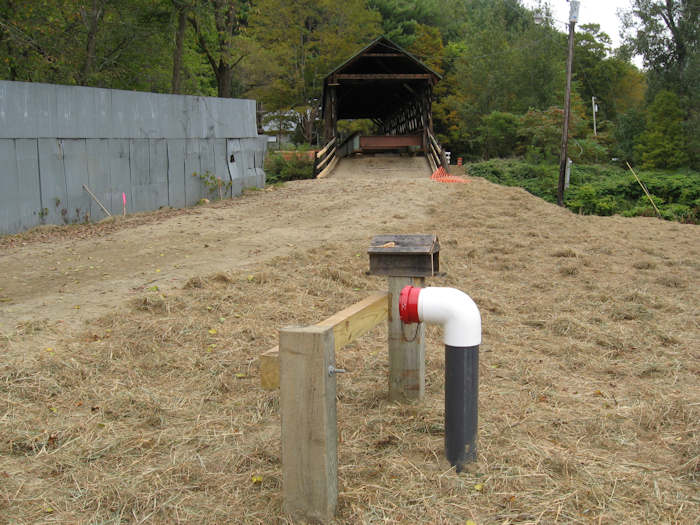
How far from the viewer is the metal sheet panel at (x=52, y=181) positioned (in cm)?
1023

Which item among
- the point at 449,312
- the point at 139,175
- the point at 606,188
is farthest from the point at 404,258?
the point at 606,188

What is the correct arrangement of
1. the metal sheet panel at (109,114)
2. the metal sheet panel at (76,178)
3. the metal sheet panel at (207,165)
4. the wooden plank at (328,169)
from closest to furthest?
1. the metal sheet panel at (109,114)
2. the metal sheet panel at (76,178)
3. the metal sheet panel at (207,165)
4. the wooden plank at (328,169)

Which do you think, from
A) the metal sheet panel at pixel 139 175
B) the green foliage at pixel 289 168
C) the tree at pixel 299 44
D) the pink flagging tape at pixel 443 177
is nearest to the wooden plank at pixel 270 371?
the metal sheet panel at pixel 139 175

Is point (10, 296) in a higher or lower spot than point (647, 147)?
lower

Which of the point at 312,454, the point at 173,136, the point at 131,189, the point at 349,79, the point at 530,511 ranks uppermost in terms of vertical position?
the point at 349,79

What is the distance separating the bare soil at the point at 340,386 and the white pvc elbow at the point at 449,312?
681 mm

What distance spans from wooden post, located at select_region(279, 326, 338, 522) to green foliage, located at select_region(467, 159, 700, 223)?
21152mm

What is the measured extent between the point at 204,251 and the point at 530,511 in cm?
635

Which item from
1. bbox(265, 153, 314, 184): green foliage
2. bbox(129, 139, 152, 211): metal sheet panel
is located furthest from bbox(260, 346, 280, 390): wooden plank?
bbox(265, 153, 314, 184): green foliage

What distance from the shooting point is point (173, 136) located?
13.3m

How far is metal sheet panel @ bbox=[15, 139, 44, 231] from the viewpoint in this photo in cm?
982

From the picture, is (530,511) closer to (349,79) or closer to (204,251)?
(204,251)

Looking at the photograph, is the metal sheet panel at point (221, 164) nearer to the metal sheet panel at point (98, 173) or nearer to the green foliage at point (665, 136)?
the metal sheet panel at point (98, 173)

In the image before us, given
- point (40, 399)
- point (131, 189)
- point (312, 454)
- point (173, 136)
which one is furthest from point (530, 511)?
point (173, 136)
